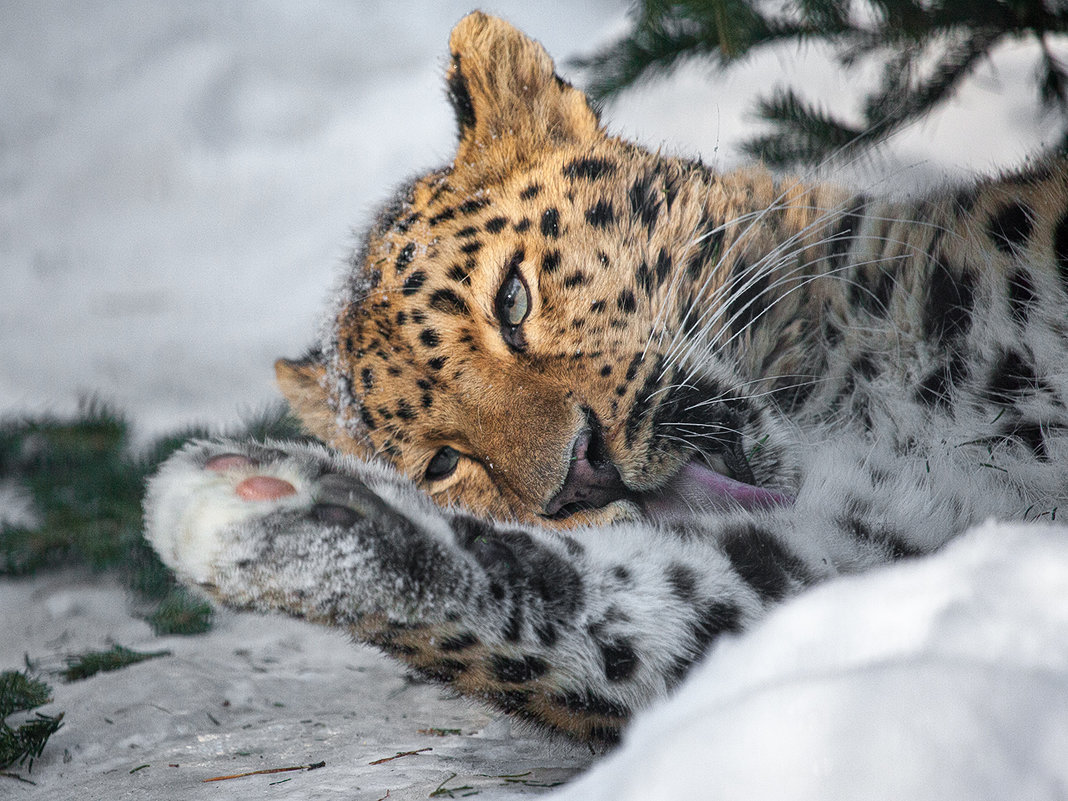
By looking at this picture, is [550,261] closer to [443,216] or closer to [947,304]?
[443,216]

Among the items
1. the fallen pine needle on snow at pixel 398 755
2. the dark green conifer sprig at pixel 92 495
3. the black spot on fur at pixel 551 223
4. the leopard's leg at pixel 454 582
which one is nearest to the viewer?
the leopard's leg at pixel 454 582

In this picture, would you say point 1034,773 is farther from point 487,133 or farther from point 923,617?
point 487,133

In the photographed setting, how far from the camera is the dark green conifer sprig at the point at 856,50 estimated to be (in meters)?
2.16

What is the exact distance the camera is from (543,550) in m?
1.15

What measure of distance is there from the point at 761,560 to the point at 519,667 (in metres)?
0.40

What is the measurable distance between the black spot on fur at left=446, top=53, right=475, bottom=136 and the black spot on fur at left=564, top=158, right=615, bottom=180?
0.28 meters

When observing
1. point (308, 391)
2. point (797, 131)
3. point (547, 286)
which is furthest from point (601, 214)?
point (797, 131)

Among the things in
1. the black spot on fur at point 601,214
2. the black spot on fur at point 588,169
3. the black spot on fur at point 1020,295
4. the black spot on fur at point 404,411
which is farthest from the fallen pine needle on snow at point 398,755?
the black spot on fur at point 1020,295

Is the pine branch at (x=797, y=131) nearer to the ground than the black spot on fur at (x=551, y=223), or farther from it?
farther from it

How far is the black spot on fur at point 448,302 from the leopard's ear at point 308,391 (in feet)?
1.60

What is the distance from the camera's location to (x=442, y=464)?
186 centimetres

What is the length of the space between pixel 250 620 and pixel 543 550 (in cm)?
161

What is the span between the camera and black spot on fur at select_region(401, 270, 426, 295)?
185cm

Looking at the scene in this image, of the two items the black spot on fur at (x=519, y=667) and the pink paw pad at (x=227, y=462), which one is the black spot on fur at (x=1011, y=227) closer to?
the black spot on fur at (x=519, y=667)
